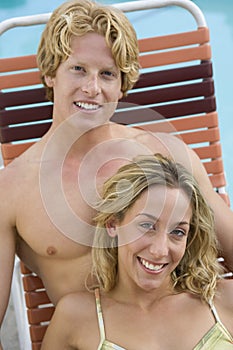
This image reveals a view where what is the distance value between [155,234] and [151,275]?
137 mm

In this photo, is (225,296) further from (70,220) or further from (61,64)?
(61,64)

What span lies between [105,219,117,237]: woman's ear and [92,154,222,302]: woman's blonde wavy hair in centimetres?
1

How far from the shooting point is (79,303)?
9.02ft

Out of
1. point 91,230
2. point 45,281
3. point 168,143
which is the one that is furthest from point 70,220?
point 168,143

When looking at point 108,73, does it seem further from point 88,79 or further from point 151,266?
point 151,266

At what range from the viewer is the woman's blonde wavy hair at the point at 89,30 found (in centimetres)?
281

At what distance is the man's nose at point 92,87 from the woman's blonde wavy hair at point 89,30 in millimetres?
97

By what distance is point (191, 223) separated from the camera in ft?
8.84

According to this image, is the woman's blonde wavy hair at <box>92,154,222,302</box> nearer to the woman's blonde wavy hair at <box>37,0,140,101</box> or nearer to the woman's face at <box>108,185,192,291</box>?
the woman's face at <box>108,185,192,291</box>

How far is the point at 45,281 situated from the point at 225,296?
69 centimetres

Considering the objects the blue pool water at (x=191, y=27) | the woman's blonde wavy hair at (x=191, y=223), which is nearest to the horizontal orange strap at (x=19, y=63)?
the woman's blonde wavy hair at (x=191, y=223)

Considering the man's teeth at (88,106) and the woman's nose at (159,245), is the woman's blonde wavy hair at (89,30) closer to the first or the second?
the man's teeth at (88,106)

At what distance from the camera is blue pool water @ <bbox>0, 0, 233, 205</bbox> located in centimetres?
696

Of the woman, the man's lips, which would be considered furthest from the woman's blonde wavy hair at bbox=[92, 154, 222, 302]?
the man's lips
